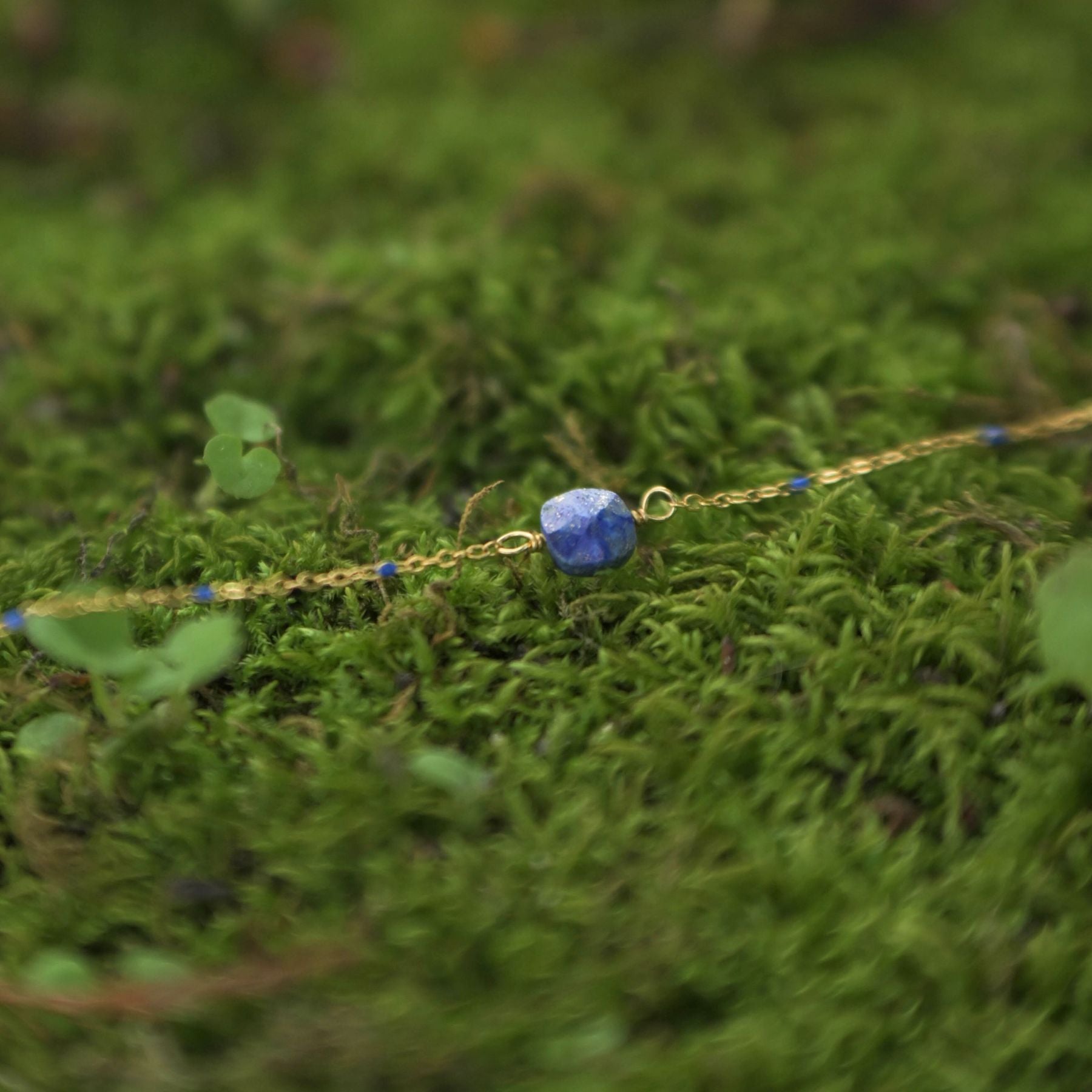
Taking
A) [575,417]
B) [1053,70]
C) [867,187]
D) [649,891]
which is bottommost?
[649,891]

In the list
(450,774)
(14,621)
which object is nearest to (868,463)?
(450,774)

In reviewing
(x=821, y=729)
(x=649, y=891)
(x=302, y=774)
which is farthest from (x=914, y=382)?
(x=302, y=774)

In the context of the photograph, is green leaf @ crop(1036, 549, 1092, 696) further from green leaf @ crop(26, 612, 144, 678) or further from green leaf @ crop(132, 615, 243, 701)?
green leaf @ crop(26, 612, 144, 678)

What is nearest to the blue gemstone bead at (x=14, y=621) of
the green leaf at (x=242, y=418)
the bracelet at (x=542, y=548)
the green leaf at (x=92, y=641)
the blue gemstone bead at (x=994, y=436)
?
the bracelet at (x=542, y=548)

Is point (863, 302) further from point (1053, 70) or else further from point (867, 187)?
point (1053, 70)

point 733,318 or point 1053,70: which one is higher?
point 1053,70

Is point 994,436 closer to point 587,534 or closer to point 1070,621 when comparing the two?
point 1070,621
